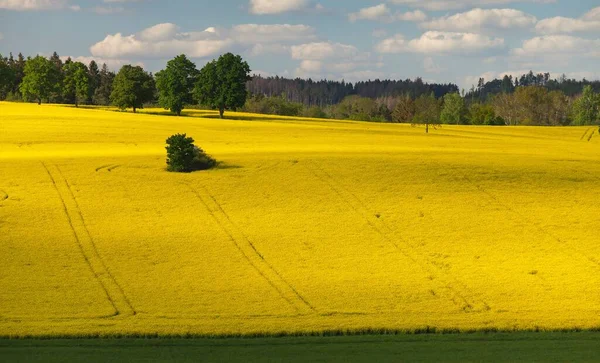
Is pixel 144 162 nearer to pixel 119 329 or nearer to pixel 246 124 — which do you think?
pixel 119 329

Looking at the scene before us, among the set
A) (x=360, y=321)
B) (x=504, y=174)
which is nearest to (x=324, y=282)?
(x=360, y=321)

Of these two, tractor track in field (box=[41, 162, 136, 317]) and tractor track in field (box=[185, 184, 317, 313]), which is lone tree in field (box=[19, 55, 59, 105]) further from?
tractor track in field (box=[185, 184, 317, 313])

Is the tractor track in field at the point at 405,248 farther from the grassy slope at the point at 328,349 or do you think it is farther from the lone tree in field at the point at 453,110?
the lone tree in field at the point at 453,110

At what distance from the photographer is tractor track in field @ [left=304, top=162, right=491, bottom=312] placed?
2498cm

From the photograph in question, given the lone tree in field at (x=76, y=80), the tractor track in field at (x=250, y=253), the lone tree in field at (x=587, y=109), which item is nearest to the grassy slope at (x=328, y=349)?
the tractor track in field at (x=250, y=253)

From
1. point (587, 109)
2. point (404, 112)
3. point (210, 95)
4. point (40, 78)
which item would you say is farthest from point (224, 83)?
point (587, 109)

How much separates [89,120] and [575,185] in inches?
1883

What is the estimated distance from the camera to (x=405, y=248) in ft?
105

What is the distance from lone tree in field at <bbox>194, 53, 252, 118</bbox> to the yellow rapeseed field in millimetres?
38348

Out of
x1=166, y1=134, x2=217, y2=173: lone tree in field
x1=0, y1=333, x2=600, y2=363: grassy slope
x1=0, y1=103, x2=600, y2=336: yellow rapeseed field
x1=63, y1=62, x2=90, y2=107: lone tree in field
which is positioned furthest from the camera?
x1=63, y1=62, x2=90, y2=107: lone tree in field

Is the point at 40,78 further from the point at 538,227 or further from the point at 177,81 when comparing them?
the point at 538,227

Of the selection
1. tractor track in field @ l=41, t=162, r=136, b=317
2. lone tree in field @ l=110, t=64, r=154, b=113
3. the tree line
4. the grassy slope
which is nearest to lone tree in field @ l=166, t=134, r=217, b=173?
tractor track in field @ l=41, t=162, r=136, b=317

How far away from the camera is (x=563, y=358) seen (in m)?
18.7

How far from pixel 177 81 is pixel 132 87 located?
30.5 feet
